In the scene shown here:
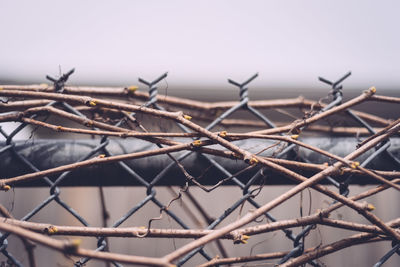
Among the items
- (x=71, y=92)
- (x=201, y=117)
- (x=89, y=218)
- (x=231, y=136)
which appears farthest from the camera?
(x=89, y=218)

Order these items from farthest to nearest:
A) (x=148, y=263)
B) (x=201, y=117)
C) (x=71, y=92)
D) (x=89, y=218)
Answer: (x=89, y=218)
(x=201, y=117)
(x=71, y=92)
(x=148, y=263)

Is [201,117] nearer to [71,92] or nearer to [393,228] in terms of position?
[71,92]

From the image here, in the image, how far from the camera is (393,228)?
0.64 meters

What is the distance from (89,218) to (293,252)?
5.29ft

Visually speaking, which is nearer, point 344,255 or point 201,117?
point 201,117

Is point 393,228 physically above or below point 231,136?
below

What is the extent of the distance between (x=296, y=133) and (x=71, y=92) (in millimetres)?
494

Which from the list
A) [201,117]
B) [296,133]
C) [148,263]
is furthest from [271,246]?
[148,263]

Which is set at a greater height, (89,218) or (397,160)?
(89,218)

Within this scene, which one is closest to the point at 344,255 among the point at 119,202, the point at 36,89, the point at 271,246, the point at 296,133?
the point at 271,246

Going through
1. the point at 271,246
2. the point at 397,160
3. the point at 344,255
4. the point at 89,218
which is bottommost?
the point at 344,255

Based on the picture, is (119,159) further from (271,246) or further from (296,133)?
(271,246)

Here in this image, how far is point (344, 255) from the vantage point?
182 cm

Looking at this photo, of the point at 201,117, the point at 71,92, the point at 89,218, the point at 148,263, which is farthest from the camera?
the point at 89,218
